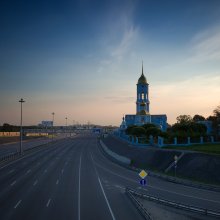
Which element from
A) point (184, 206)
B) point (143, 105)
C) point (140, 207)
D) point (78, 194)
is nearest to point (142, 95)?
point (143, 105)

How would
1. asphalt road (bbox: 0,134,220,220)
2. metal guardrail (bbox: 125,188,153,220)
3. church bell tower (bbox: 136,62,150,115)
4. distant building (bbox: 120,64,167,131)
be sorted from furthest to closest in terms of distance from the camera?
church bell tower (bbox: 136,62,150,115)
distant building (bbox: 120,64,167,131)
asphalt road (bbox: 0,134,220,220)
metal guardrail (bbox: 125,188,153,220)

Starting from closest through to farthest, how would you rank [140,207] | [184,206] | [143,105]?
[184,206]
[140,207]
[143,105]

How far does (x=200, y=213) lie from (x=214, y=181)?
11.4m

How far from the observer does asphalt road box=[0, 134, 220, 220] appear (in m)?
22.8

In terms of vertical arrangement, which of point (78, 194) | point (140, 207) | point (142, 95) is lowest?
point (78, 194)

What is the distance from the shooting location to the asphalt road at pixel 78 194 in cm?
2280

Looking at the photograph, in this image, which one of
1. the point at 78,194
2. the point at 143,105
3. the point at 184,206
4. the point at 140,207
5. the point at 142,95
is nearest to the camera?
the point at 184,206

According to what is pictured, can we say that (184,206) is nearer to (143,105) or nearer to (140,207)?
(140,207)

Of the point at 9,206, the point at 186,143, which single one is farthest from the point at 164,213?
the point at 186,143

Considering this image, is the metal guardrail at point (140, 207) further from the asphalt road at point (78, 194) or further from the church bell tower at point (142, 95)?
the church bell tower at point (142, 95)

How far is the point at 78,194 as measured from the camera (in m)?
29.3

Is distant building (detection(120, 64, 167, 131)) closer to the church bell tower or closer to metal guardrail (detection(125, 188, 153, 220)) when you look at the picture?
the church bell tower

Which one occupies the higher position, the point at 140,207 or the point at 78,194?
the point at 140,207

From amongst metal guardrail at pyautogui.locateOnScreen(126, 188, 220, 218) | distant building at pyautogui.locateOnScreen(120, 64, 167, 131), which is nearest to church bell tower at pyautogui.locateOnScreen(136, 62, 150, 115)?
distant building at pyautogui.locateOnScreen(120, 64, 167, 131)
